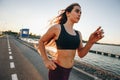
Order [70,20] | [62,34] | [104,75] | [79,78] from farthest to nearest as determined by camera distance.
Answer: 1. [104,75]
2. [79,78]
3. [70,20]
4. [62,34]

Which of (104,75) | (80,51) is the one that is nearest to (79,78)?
(104,75)

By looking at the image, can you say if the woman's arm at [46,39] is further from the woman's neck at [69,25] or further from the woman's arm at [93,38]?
the woman's arm at [93,38]

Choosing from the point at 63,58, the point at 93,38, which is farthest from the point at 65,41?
the point at 93,38

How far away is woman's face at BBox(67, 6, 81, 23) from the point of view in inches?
106

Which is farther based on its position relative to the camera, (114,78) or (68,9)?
(114,78)

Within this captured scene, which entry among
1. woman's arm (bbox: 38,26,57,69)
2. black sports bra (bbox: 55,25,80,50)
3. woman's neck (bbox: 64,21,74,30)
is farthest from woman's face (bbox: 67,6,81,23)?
woman's arm (bbox: 38,26,57,69)

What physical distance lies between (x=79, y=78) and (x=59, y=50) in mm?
5934

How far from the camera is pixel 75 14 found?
2.71 meters

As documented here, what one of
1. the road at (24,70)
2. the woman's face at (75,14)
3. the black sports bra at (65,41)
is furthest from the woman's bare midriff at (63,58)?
the road at (24,70)

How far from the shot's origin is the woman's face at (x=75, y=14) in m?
2.70

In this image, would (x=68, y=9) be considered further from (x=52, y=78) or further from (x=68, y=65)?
(x=52, y=78)

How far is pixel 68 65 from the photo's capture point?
8.49ft

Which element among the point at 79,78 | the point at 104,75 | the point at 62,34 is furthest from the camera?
Result: the point at 104,75

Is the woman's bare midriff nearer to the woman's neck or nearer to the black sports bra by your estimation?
the black sports bra
